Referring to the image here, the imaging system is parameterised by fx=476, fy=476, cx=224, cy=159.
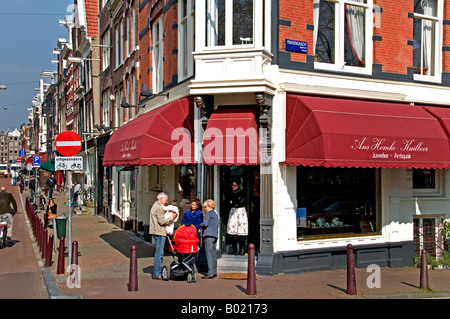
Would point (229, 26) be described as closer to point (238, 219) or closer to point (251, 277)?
point (238, 219)

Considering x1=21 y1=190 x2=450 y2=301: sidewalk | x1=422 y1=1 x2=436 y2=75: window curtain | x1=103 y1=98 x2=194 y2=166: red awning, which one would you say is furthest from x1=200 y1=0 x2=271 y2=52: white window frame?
x1=422 y1=1 x2=436 y2=75: window curtain

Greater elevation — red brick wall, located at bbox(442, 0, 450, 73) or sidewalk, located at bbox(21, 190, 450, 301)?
red brick wall, located at bbox(442, 0, 450, 73)

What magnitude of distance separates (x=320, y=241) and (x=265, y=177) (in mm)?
2110

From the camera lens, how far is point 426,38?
13.4 m

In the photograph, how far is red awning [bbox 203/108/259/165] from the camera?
10.5 metres

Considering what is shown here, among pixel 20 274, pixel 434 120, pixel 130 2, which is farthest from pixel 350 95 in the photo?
pixel 130 2

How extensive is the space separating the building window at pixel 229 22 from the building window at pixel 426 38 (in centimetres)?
512

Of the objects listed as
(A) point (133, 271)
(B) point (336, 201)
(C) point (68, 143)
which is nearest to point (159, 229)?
(A) point (133, 271)

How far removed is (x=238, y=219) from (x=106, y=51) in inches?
742

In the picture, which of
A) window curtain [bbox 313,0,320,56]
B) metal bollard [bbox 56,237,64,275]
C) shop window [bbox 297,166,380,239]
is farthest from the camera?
window curtain [bbox 313,0,320,56]

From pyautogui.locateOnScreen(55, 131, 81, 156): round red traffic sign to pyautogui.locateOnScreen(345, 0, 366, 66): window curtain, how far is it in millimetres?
7314

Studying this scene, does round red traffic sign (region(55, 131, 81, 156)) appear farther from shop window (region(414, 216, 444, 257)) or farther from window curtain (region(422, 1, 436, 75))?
window curtain (region(422, 1, 436, 75))

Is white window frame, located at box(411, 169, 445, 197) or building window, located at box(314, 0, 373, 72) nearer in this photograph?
building window, located at box(314, 0, 373, 72)

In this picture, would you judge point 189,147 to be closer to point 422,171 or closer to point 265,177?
point 265,177
